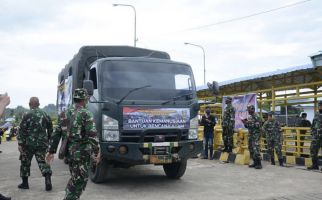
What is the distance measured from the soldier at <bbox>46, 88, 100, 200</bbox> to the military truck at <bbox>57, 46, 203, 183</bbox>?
176 centimetres

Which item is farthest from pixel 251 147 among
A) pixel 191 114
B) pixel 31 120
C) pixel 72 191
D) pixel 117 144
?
pixel 72 191

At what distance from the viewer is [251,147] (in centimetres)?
1072

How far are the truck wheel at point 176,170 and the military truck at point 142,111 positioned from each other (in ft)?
2.88

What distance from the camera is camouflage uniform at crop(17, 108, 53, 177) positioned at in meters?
7.54

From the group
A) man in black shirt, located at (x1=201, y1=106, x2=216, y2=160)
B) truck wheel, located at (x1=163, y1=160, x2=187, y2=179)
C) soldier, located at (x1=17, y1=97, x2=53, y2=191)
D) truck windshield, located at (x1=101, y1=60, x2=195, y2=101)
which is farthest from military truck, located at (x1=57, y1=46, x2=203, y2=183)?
man in black shirt, located at (x1=201, y1=106, x2=216, y2=160)

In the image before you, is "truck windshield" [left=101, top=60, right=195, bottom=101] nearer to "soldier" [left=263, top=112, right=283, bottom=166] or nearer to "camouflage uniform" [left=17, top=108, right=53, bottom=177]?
"camouflage uniform" [left=17, top=108, right=53, bottom=177]

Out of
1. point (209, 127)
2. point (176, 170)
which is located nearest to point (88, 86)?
point (176, 170)

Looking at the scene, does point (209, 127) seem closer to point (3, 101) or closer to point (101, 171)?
point (101, 171)

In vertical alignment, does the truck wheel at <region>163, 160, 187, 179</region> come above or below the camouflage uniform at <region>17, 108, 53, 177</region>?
below

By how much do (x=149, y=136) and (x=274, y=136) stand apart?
16.3 feet

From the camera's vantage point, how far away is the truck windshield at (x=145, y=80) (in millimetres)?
7512

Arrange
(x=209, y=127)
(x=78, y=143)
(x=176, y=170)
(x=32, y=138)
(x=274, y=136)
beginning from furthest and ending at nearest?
(x=209, y=127), (x=274, y=136), (x=176, y=170), (x=32, y=138), (x=78, y=143)

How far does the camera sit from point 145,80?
775cm

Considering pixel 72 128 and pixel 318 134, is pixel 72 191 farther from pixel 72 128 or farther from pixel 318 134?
pixel 318 134
